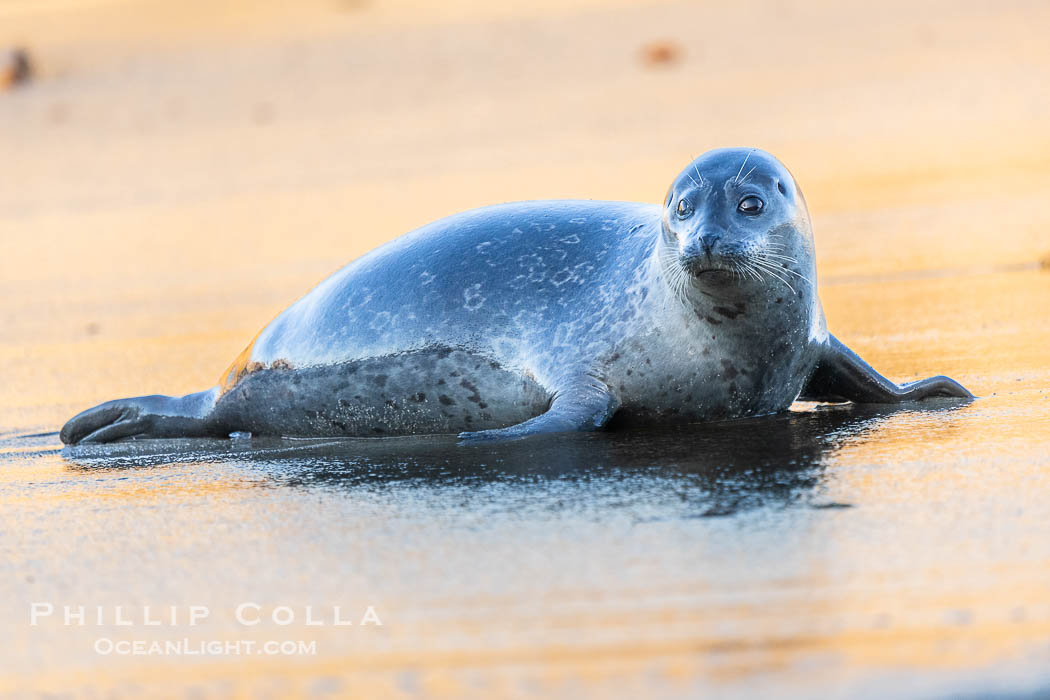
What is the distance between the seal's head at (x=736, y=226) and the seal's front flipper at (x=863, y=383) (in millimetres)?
310

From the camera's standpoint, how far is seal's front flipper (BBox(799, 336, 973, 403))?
4.14 metres

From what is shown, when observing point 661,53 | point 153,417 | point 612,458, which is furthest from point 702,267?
point 661,53

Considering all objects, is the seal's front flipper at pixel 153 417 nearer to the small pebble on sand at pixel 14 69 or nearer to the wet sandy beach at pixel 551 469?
the wet sandy beach at pixel 551 469

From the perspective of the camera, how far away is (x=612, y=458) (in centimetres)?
354

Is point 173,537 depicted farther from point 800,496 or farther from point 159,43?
point 159,43

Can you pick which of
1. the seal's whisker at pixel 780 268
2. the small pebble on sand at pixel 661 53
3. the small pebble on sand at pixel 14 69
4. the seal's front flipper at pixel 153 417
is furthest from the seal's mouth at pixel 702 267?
the small pebble on sand at pixel 14 69

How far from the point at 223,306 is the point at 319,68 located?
1075cm

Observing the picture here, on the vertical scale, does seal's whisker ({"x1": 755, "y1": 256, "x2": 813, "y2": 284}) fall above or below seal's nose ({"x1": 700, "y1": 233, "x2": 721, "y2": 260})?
below

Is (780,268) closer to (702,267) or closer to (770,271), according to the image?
(770,271)

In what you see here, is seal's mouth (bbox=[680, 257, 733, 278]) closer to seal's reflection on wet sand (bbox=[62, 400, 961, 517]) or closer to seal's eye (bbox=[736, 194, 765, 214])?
seal's eye (bbox=[736, 194, 765, 214])

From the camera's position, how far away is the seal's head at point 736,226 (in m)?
3.67

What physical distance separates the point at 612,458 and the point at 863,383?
1025 mm

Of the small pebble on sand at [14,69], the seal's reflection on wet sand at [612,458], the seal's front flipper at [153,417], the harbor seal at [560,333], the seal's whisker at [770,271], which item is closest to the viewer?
the seal's reflection on wet sand at [612,458]

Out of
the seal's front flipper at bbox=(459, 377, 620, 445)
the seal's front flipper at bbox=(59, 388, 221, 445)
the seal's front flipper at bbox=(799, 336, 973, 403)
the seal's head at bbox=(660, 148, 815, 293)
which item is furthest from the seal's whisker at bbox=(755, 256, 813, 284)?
the seal's front flipper at bbox=(59, 388, 221, 445)
